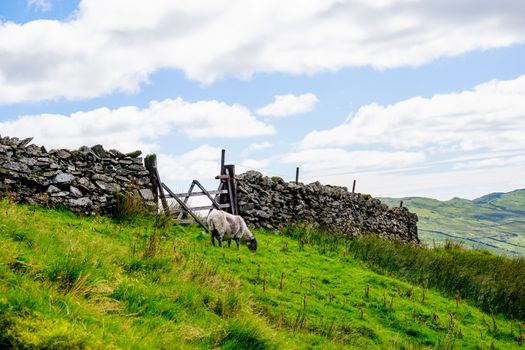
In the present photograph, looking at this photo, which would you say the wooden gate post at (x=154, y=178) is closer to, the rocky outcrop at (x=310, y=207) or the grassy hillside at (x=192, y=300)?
the grassy hillside at (x=192, y=300)

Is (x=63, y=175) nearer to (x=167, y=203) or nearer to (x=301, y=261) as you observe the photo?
(x=167, y=203)

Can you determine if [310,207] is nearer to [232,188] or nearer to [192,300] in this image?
[232,188]

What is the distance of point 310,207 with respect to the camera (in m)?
21.1

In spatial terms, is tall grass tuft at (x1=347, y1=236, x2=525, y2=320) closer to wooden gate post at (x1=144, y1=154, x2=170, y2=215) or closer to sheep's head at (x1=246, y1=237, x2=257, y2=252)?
sheep's head at (x1=246, y1=237, x2=257, y2=252)

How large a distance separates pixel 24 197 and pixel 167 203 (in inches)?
162

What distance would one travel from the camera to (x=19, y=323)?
3.60 meters

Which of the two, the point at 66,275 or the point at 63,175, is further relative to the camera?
the point at 63,175

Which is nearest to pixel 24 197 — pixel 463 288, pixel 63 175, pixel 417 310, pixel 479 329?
pixel 63 175

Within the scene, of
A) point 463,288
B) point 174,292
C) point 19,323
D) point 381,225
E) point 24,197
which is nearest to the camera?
point 19,323

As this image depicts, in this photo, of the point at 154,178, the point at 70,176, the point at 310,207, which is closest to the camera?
the point at 70,176

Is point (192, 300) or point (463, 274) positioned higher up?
point (192, 300)

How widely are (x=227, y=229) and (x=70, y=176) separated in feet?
14.7

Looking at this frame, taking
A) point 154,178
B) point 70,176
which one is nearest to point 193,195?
point 154,178

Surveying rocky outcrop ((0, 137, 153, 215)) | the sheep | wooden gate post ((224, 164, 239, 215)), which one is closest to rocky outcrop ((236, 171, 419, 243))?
wooden gate post ((224, 164, 239, 215))
